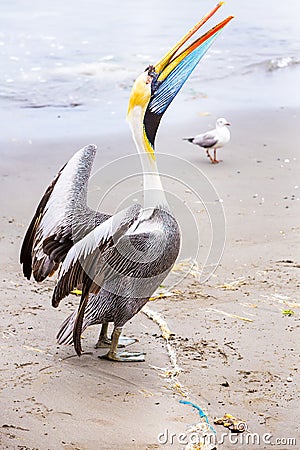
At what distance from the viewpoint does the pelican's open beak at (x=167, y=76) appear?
4086mm

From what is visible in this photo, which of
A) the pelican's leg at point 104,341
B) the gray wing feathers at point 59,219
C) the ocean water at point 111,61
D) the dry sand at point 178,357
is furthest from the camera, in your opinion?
the ocean water at point 111,61

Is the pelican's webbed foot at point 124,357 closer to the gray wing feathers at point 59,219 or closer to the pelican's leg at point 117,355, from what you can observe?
the pelican's leg at point 117,355

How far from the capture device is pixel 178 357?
406 centimetres

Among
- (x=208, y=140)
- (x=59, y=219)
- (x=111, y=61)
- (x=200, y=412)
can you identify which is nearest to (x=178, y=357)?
(x=200, y=412)

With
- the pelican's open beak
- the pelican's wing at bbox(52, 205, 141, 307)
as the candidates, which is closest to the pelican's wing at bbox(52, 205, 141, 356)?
the pelican's wing at bbox(52, 205, 141, 307)

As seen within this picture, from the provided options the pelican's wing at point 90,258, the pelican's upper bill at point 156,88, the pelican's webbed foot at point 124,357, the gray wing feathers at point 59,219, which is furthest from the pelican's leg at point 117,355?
the pelican's upper bill at point 156,88

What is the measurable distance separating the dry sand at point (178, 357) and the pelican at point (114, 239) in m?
0.22

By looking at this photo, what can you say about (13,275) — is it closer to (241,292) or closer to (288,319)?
(241,292)

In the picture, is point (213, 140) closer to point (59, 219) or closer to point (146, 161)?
point (146, 161)

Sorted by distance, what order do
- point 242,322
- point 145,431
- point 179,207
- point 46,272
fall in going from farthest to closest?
point 179,207 → point 242,322 → point 46,272 → point 145,431

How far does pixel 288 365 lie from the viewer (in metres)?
3.97

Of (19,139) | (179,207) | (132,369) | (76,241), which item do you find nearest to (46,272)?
(76,241)

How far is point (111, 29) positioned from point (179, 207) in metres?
11.4

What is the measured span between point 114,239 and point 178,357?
876 millimetres
